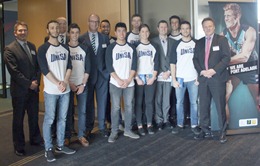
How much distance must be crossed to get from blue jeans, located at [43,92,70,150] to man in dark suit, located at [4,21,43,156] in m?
0.38

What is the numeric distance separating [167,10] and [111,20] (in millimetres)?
973

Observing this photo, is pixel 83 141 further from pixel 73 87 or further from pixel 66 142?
pixel 73 87

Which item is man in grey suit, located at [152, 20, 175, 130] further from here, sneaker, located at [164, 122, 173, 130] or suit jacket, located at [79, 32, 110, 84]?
suit jacket, located at [79, 32, 110, 84]

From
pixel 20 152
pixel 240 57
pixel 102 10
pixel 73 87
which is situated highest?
pixel 102 10

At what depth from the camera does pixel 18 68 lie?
315cm

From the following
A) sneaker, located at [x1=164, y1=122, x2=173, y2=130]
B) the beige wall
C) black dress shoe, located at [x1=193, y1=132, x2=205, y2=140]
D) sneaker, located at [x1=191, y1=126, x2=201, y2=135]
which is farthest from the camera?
the beige wall

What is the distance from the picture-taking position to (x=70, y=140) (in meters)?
3.65

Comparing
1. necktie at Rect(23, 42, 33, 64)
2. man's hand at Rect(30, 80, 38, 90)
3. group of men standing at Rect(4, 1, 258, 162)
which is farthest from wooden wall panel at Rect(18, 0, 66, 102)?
man's hand at Rect(30, 80, 38, 90)

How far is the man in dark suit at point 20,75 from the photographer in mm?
3131

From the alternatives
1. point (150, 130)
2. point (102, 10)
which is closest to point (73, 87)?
point (150, 130)

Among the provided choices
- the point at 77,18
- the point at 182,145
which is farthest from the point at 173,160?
the point at 77,18

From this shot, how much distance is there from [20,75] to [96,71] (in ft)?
3.08

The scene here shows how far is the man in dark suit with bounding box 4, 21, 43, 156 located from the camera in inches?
123

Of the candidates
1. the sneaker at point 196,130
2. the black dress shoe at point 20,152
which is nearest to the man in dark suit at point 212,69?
the sneaker at point 196,130
